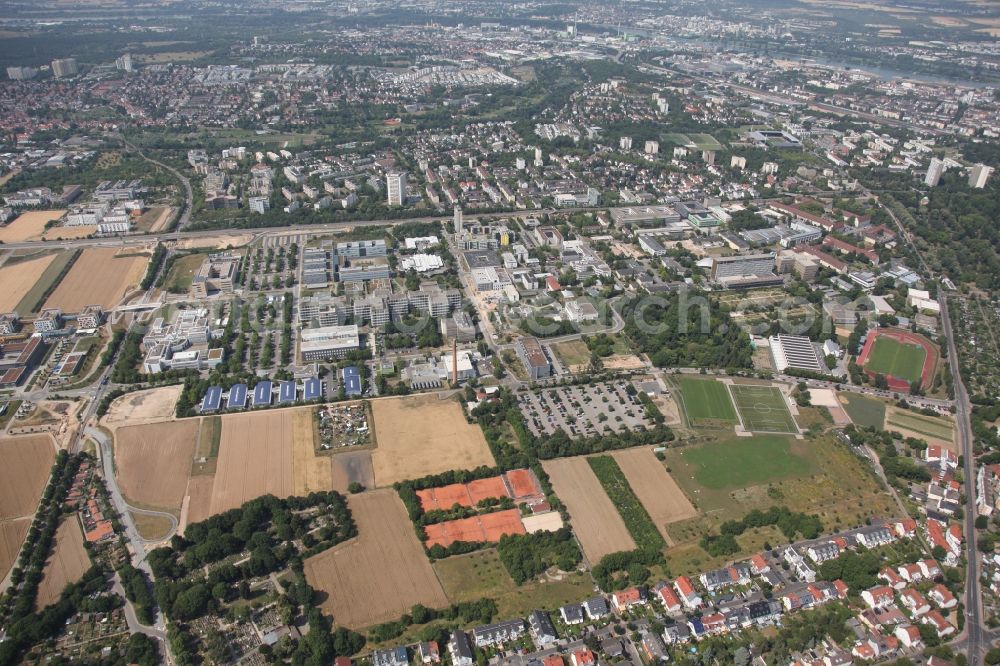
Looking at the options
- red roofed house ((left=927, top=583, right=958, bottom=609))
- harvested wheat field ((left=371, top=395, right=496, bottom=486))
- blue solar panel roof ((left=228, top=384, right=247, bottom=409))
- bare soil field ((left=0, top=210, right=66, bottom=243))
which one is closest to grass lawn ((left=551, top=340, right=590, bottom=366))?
harvested wheat field ((left=371, top=395, right=496, bottom=486))

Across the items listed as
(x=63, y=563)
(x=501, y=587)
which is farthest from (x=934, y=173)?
(x=63, y=563)

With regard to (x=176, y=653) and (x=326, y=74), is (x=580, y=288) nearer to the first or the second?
(x=176, y=653)

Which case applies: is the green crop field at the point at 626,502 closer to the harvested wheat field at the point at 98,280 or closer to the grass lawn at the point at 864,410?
the grass lawn at the point at 864,410

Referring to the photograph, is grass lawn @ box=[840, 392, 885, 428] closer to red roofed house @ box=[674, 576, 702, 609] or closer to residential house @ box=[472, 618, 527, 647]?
red roofed house @ box=[674, 576, 702, 609]

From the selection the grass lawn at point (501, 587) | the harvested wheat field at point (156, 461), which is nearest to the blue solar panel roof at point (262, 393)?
the harvested wheat field at point (156, 461)

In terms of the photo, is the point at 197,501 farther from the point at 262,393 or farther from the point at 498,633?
the point at 498,633
